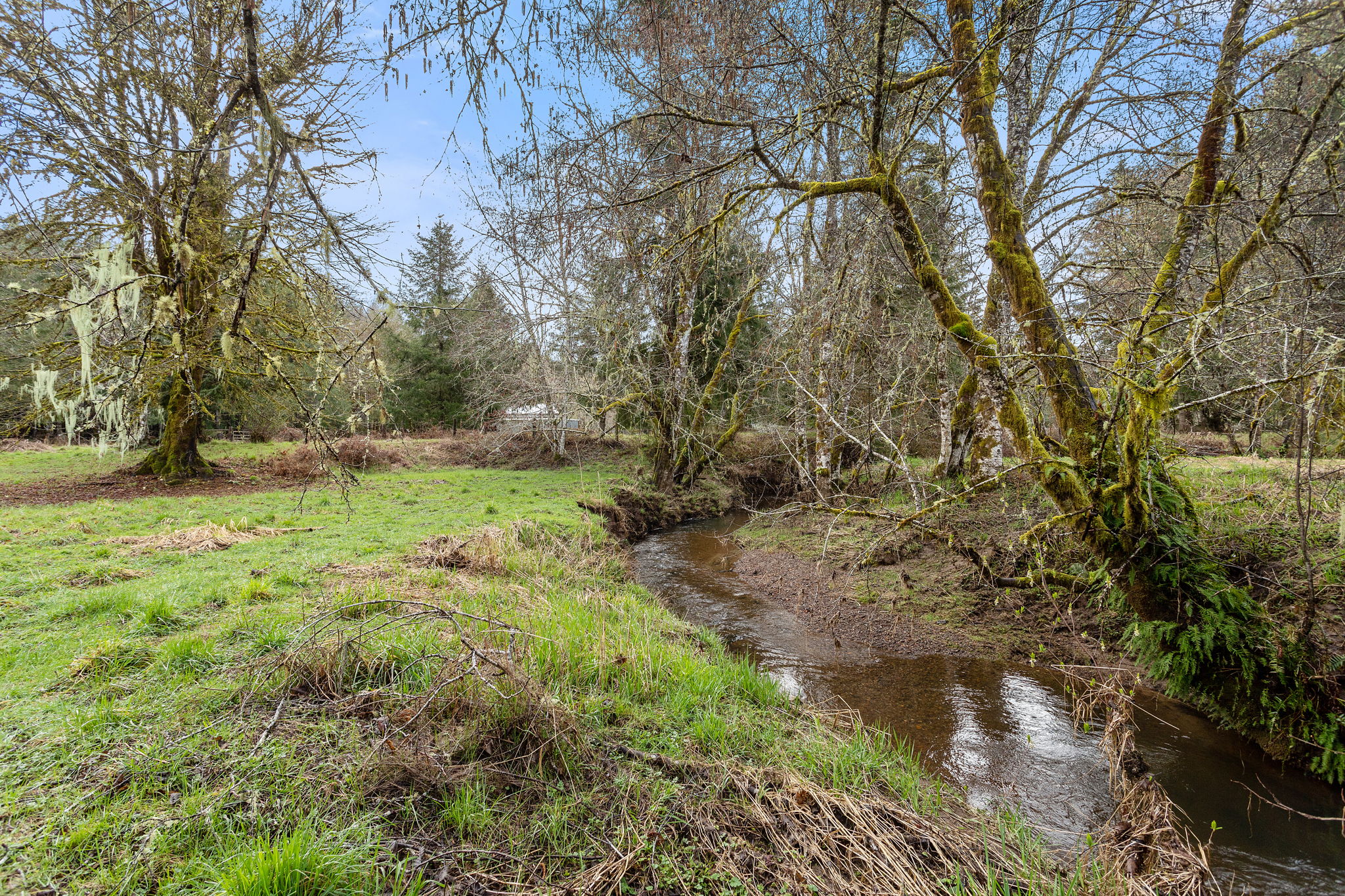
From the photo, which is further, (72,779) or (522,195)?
(522,195)

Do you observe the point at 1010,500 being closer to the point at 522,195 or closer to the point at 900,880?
the point at 900,880

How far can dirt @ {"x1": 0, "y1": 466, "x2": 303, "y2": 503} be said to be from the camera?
10.2 m

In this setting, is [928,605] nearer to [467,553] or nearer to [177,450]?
[467,553]

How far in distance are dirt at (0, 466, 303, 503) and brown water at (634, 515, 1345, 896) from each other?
38.0ft

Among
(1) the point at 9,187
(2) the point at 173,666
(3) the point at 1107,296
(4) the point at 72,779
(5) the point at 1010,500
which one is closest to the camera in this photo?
(1) the point at 9,187

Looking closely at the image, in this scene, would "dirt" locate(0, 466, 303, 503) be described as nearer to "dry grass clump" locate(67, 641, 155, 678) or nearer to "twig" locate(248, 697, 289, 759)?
"dry grass clump" locate(67, 641, 155, 678)

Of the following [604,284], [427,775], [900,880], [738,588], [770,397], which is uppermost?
[604,284]

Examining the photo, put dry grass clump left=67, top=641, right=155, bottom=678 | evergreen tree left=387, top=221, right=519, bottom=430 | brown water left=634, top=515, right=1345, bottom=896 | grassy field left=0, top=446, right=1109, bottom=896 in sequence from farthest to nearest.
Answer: evergreen tree left=387, top=221, right=519, bottom=430
dry grass clump left=67, top=641, right=155, bottom=678
brown water left=634, top=515, right=1345, bottom=896
grassy field left=0, top=446, right=1109, bottom=896

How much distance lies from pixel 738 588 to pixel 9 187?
Result: 26.4ft

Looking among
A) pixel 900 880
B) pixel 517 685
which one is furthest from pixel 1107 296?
pixel 517 685

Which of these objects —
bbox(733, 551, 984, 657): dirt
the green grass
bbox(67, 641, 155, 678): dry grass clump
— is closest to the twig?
bbox(67, 641, 155, 678): dry grass clump

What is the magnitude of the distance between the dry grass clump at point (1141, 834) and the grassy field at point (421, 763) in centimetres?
38

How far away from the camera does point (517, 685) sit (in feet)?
10.4

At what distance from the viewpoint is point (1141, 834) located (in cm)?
273
